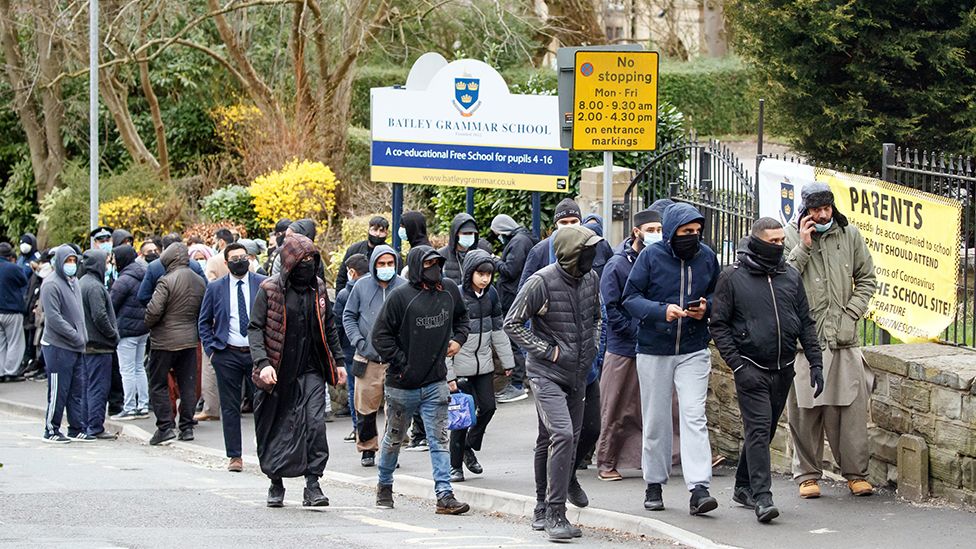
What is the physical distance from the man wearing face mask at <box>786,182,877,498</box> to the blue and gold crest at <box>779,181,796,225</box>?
118 cm

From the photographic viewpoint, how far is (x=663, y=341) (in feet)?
30.1

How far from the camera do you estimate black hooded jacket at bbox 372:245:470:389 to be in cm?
967

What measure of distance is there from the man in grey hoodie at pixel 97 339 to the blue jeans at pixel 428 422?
5.53 m

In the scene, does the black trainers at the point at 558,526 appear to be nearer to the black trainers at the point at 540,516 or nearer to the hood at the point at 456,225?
the black trainers at the point at 540,516

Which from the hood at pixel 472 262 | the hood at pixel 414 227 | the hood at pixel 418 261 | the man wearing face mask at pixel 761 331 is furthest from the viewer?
the hood at pixel 414 227

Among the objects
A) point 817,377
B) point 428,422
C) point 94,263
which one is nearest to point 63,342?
point 94,263

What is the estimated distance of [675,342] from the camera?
916cm

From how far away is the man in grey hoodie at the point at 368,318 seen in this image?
36.8 ft

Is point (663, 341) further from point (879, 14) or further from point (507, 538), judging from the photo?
point (879, 14)

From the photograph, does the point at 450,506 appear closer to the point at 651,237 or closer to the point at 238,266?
the point at 651,237

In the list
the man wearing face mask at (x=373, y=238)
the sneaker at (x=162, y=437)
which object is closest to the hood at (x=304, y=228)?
the man wearing face mask at (x=373, y=238)

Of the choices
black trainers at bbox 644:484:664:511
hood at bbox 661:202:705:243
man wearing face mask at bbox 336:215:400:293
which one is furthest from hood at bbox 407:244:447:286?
man wearing face mask at bbox 336:215:400:293

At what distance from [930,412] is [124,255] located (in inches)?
361

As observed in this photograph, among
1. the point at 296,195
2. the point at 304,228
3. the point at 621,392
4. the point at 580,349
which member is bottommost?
the point at 621,392
